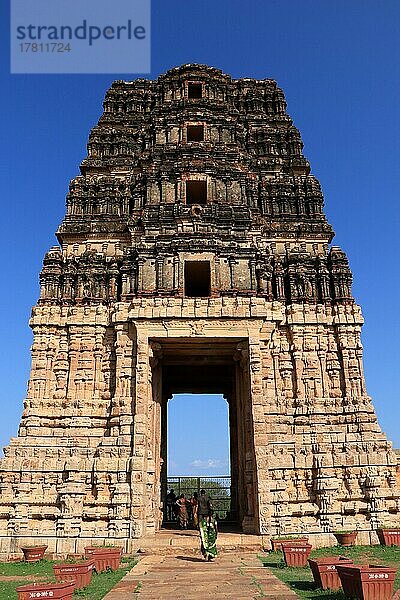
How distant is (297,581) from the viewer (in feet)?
32.1

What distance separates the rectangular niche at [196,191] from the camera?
813 inches

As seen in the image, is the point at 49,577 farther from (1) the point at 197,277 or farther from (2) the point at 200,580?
(1) the point at 197,277

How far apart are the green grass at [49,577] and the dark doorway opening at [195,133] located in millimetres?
17077

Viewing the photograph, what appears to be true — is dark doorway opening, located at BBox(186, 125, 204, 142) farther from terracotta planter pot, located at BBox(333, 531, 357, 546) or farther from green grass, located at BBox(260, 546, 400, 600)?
green grass, located at BBox(260, 546, 400, 600)

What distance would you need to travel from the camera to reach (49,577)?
35.9 feet

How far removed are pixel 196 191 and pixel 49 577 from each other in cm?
1514

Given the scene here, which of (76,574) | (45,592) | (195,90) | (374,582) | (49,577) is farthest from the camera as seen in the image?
(195,90)

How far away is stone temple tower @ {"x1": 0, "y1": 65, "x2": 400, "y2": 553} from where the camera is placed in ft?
48.9

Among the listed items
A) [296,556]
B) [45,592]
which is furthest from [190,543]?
[45,592]

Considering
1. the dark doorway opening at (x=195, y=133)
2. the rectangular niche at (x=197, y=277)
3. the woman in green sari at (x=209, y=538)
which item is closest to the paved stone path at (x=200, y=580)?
the woman in green sari at (x=209, y=538)

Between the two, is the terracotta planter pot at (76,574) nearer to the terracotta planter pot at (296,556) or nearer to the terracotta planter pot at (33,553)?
the terracotta planter pot at (33,553)

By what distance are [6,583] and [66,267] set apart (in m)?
11.1

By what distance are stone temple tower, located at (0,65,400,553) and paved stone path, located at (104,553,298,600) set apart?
2443mm

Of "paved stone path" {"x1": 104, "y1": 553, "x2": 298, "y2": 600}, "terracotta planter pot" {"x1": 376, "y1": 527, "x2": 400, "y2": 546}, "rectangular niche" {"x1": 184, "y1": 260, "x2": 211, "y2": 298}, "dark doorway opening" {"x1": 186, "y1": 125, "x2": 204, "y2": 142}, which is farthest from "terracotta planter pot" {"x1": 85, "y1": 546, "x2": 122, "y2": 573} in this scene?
"dark doorway opening" {"x1": 186, "y1": 125, "x2": 204, "y2": 142}
